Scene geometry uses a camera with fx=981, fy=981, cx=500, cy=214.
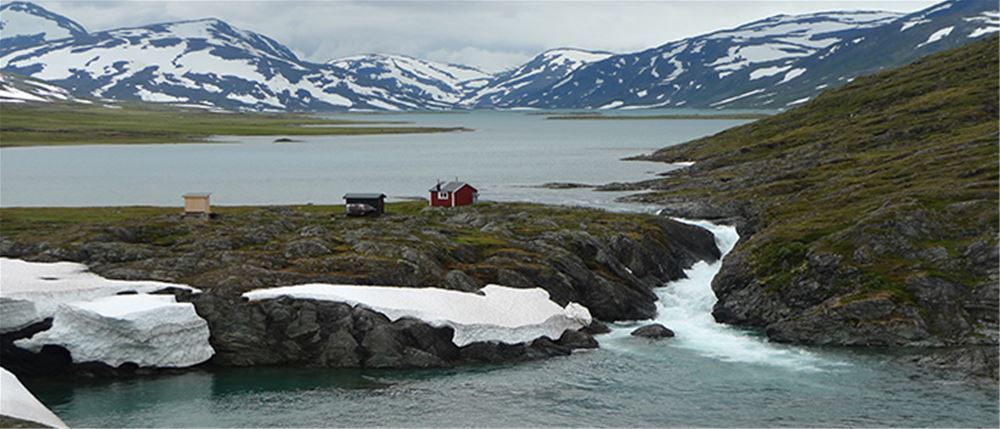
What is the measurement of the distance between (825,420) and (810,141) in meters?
140

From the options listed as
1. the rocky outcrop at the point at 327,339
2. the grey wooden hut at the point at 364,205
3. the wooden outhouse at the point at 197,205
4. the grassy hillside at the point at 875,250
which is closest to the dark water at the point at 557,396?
the rocky outcrop at the point at 327,339

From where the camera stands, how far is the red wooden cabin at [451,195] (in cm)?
13112

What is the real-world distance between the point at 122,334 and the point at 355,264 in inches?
822

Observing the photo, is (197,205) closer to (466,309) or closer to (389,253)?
(389,253)

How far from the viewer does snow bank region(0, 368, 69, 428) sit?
47816 mm

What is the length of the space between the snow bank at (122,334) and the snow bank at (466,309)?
6469mm

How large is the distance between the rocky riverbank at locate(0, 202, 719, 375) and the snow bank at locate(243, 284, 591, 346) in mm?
791

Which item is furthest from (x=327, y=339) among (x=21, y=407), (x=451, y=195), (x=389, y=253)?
(x=451, y=195)

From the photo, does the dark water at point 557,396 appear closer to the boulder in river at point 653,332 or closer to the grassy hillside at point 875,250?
the boulder in river at point 653,332

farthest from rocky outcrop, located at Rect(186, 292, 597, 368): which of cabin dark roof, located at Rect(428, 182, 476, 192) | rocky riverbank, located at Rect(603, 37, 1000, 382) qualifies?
A: cabin dark roof, located at Rect(428, 182, 476, 192)

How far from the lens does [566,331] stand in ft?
250

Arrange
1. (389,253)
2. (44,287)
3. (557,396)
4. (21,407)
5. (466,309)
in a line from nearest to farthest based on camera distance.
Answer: (21,407) → (557,396) → (44,287) → (466,309) → (389,253)

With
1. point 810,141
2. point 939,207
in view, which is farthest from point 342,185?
point 939,207

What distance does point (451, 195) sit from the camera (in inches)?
5157
